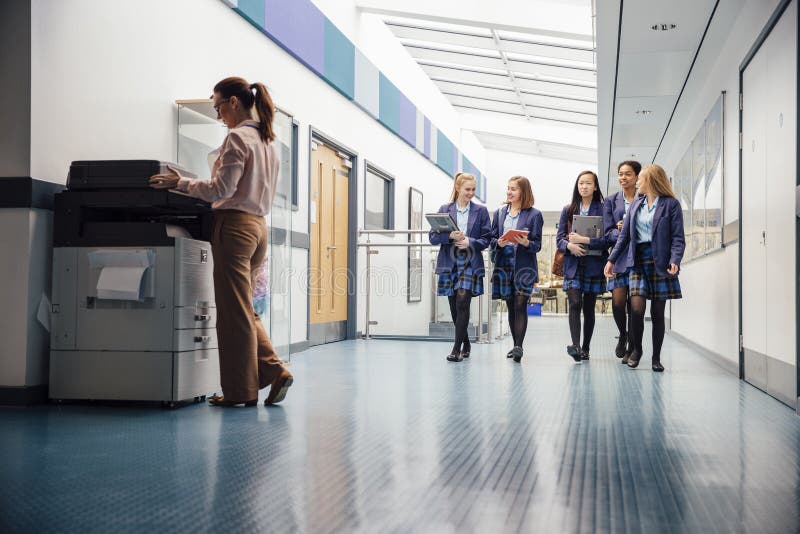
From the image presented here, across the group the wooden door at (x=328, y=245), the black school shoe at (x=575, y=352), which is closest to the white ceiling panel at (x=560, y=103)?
the wooden door at (x=328, y=245)

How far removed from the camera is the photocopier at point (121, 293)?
3.36m

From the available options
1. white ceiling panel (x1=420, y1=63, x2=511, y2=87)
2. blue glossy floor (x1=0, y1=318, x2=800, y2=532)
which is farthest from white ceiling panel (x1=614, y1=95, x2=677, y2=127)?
blue glossy floor (x1=0, y1=318, x2=800, y2=532)

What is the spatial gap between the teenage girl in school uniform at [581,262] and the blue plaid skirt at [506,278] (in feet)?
1.15

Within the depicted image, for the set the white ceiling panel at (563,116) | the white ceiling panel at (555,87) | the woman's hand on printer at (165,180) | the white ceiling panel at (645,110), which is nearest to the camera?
the woman's hand on printer at (165,180)

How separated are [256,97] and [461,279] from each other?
2.54 meters

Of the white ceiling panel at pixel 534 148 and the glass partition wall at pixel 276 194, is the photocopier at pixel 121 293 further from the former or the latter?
the white ceiling panel at pixel 534 148

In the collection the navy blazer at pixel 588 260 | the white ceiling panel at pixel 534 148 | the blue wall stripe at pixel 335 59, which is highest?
the white ceiling panel at pixel 534 148

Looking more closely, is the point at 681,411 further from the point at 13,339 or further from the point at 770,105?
the point at 13,339

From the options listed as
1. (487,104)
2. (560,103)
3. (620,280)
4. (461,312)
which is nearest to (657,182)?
(620,280)

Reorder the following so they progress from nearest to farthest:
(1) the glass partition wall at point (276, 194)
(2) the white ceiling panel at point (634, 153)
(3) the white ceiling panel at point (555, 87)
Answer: (1) the glass partition wall at point (276, 194) < (2) the white ceiling panel at point (634, 153) < (3) the white ceiling panel at point (555, 87)

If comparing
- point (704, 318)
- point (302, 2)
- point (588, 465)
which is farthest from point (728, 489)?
point (302, 2)

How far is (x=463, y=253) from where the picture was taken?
565 centimetres

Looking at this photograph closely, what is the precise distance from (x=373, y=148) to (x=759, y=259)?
17.7 feet

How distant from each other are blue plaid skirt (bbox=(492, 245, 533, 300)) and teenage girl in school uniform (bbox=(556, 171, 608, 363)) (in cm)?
35
